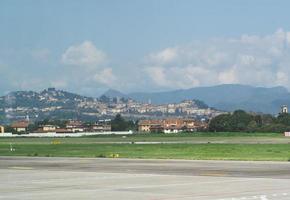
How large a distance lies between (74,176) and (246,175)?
8924 millimetres

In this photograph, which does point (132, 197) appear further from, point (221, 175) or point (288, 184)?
point (221, 175)

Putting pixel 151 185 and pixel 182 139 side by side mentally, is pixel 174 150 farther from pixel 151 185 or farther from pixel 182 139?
pixel 182 139

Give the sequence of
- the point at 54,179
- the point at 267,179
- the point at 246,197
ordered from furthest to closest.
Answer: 1. the point at 54,179
2. the point at 267,179
3. the point at 246,197

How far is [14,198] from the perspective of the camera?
25.2m

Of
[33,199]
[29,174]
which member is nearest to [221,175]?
[29,174]

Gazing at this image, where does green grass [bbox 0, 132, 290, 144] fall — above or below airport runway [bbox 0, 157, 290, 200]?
above

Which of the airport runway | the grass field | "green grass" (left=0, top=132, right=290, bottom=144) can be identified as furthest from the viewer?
"green grass" (left=0, top=132, right=290, bottom=144)

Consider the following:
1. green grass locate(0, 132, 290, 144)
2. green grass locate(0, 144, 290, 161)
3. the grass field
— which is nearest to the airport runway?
the grass field

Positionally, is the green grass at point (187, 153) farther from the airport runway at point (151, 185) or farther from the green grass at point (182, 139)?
the green grass at point (182, 139)

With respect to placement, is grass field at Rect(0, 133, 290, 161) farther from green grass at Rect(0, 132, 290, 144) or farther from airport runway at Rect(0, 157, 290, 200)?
green grass at Rect(0, 132, 290, 144)

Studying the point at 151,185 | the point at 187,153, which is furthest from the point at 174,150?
the point at 151,185

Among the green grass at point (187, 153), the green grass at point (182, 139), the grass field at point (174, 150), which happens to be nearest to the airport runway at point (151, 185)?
the grass field at point (174, 150)

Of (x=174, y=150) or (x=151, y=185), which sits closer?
(x=151, y=185)

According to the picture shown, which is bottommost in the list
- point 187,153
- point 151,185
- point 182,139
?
point 151,185
